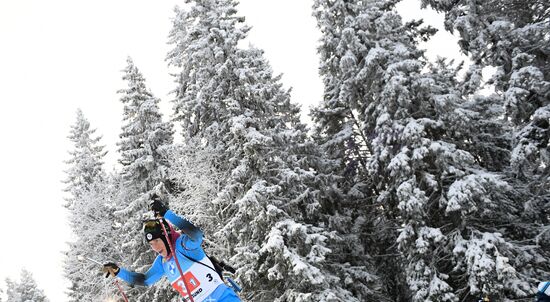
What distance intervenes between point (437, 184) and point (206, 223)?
9987mm

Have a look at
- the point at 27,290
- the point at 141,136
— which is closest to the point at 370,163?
the point at 141,136

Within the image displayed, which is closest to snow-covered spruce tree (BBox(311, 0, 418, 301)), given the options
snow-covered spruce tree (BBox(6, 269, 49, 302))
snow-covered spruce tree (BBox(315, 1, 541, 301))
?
snow-covered spruce tree (BBox(315, 1, 541, 301))

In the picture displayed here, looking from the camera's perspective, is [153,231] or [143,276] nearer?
[153,231]

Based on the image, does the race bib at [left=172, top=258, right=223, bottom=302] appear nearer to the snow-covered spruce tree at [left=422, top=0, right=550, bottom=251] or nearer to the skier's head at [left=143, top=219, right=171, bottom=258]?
the skier's head at [left=143, top=219, right=171, bottom=258]

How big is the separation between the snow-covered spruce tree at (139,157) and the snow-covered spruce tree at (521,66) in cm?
1414

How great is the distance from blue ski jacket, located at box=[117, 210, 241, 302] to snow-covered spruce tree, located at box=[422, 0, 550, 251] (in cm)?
1203

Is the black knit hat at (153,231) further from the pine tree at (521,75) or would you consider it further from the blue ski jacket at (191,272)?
the pine tree at (521,75)

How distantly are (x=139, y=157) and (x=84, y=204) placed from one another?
5.85 m

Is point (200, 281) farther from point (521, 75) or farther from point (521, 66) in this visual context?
point (521, 66)

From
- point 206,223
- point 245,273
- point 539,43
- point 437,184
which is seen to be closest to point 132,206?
point 206,223

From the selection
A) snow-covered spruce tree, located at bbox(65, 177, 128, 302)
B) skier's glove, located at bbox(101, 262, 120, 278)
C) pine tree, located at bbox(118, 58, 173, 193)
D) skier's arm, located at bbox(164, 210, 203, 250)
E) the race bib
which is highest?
pine tree, located at bbox(118, 58, 173, 193)

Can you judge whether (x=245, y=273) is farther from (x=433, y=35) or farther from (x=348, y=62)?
(x=433, y=35)

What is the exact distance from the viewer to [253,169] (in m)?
18.0

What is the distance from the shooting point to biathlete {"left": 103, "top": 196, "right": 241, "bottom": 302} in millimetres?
5527
